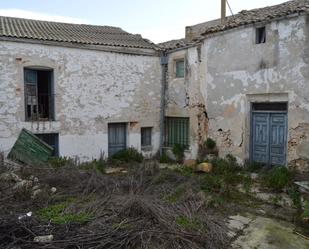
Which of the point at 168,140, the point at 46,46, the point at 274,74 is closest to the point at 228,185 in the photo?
the point at 274,74

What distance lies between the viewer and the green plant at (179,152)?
47.4 feet

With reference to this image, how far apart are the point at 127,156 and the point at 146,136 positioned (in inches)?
69.3

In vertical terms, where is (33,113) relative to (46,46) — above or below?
below

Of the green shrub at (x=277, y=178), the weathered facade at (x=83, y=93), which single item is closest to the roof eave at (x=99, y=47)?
the weathered facade at (x=83, y=93)

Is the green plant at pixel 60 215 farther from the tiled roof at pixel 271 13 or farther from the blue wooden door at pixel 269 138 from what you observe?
the tiled roof at pixel 271 13

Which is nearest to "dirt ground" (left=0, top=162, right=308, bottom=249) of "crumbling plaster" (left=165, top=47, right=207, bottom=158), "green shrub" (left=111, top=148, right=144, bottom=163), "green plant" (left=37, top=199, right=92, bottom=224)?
"green plant" (left=37, top=199, right=92, bottom=224)

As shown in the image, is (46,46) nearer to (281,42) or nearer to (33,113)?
(33,113)

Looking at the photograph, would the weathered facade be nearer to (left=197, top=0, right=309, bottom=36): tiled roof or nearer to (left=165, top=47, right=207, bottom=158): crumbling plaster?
(left=165, top=47, right=207, bottom=158): crumbling plaster

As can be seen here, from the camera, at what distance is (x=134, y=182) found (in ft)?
29.9

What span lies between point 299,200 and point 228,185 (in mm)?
2152

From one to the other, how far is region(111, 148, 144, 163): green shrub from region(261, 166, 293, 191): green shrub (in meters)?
5.82

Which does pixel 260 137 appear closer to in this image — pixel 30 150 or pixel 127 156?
pixel 127 156

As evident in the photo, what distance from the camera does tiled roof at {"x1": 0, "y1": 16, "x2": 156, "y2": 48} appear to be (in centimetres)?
1223

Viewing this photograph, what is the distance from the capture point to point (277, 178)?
9.64 m
